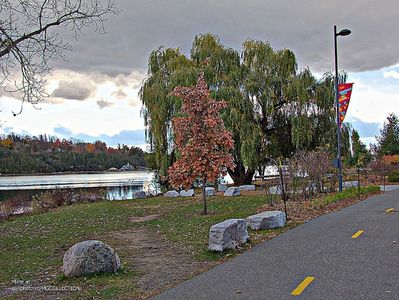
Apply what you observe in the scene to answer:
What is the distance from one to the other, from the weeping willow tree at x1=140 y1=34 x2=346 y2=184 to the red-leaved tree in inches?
438

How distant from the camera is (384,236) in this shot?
9.49 meters

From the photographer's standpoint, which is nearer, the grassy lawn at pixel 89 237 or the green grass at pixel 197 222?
the grassy lawn at pixel 89 237

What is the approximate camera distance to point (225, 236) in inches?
341

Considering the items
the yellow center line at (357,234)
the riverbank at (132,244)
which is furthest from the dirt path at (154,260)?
the yellow center line at (357,234)

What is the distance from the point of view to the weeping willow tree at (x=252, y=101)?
89.8ft

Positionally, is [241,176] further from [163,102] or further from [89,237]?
[89,237]

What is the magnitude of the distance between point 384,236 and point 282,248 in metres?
2.34

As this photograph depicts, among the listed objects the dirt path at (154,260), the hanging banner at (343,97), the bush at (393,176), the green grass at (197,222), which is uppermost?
the hanging banner at (343,97)

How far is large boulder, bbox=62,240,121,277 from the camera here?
23.2 ft

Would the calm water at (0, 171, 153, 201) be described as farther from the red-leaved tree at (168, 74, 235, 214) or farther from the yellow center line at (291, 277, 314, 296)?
the yellow center line at (291, 277, 314, 296)

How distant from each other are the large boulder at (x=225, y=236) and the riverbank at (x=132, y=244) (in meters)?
0.19

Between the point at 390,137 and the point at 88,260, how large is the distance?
6051 centimetres

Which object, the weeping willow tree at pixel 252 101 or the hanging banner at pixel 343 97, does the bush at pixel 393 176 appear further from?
the hanging banner at pixel 343 97

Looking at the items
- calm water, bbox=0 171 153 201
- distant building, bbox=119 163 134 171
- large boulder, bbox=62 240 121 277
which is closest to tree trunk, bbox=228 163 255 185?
calm water, bbox=0 171 153 201
